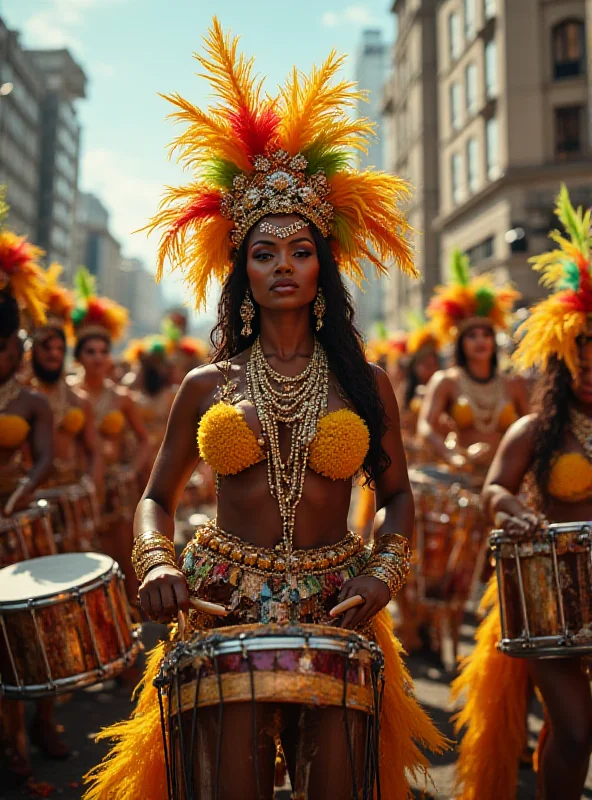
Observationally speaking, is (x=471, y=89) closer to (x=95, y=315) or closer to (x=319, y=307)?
(x=95, y=315)

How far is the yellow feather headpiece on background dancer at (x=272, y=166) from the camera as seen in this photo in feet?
10.7

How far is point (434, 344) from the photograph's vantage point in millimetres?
10930

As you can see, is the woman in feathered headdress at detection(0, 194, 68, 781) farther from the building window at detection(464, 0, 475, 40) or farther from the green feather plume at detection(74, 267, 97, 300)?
the building window at detection(464, 0, 475, 40)

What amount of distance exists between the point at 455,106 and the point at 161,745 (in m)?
43.2

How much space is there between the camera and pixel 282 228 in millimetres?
3074

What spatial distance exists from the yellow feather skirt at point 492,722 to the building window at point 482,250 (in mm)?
33030

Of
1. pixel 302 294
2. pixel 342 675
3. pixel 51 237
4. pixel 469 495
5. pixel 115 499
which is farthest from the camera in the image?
Answer: pixel 51 237

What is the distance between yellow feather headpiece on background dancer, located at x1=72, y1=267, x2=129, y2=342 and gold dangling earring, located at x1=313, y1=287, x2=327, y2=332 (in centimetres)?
545

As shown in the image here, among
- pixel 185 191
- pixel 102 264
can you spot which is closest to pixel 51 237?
pixel 102 264

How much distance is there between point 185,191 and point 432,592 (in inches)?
172

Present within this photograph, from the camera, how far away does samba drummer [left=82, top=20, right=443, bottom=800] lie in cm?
270

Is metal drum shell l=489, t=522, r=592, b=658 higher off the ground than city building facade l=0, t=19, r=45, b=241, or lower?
lower

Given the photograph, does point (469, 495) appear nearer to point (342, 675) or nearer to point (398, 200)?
point (398, 200)

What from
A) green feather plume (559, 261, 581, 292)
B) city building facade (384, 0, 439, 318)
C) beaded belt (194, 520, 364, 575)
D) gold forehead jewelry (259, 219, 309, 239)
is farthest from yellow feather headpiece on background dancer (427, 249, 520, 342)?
city building facade (384, 0, 439, 318)
